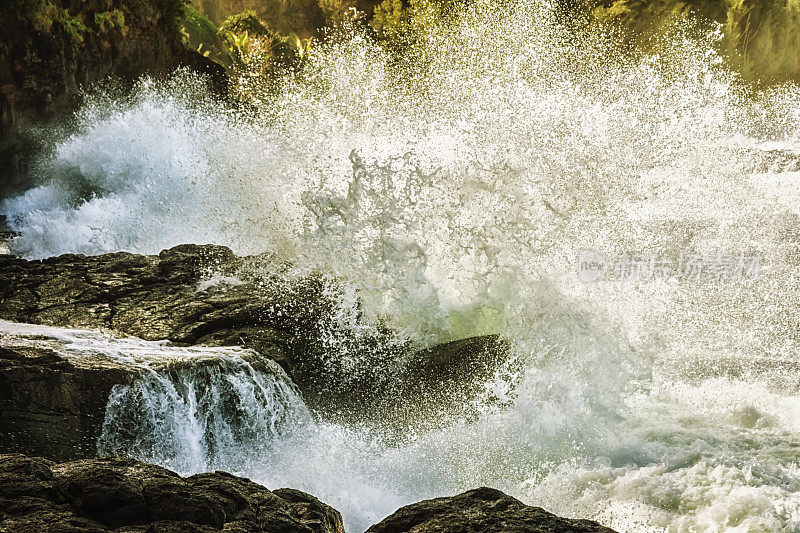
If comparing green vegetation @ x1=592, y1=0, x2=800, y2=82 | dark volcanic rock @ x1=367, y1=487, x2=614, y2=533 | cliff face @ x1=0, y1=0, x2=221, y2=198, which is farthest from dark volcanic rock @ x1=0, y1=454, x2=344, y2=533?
green vegetation @ x1=592, y1=0, x2=800, y2=82

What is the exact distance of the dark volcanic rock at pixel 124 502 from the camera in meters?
2.12

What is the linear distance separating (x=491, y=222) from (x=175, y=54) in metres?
10.5

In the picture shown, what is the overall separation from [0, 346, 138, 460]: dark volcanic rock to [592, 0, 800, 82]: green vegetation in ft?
71.7

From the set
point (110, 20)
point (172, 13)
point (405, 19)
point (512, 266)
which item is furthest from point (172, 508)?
point (405, 19)

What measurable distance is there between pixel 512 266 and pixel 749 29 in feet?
62.4

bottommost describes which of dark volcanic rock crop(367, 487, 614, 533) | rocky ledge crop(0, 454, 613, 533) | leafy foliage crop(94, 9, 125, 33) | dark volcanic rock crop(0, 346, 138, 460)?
dark volcanic rock crop(367, 487, 614, 533)

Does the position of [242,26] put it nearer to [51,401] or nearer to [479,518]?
[51,401]

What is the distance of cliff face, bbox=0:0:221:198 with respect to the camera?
9.46 m

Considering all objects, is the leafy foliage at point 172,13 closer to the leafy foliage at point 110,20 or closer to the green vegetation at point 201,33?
the leafy foliage at point 110,20

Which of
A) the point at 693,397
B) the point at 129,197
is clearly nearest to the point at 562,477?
the point at 693,397

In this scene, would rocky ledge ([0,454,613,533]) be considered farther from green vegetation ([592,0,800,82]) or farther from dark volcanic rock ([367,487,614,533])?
green vegetation ([592,0,800,82])

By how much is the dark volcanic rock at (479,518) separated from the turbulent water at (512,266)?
1443 millimetres

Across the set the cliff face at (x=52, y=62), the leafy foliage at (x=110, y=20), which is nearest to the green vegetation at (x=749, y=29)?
the leafy foliage at (x=110, y=20)

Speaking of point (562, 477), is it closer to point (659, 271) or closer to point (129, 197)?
point (659, 271)
